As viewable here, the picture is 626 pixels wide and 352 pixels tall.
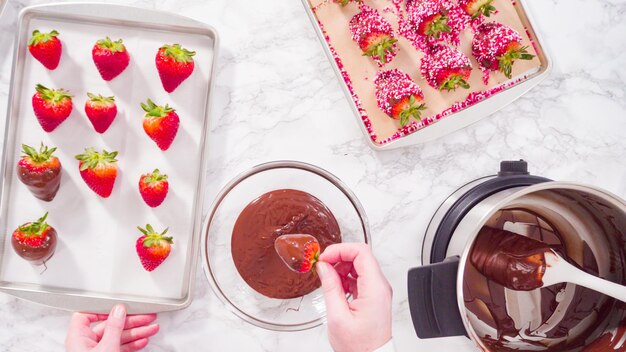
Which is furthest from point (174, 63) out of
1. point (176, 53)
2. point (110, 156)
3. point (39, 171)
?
point (39, 171)

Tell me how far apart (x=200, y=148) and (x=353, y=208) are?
34 cm

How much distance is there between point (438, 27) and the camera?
3.71 feet

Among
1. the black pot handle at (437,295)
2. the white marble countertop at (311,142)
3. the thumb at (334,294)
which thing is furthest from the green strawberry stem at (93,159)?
the black pot handle at (437,295)

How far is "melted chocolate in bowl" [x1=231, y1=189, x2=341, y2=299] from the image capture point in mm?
1072

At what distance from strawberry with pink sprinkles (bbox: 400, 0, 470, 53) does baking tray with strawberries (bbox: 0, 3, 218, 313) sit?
1.34 ft

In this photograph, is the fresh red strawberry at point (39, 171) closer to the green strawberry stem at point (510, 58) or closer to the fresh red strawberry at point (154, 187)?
the fresh red strawberry at point (154, 187)

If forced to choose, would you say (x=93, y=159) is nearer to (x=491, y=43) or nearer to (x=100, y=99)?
(x=100, y=99)

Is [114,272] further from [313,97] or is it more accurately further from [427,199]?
[427,199]

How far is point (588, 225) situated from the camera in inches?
40.0

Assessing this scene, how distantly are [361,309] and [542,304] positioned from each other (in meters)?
0.38

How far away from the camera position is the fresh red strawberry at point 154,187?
44.1 inches

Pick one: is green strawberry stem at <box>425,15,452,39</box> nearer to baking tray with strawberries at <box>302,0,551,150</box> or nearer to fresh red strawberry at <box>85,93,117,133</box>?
baking tray with strawberries at <box>302,0,551,150</box>

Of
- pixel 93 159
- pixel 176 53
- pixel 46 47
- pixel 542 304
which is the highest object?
pixel 46 47

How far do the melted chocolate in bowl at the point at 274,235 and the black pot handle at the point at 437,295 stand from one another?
0.84 feet
